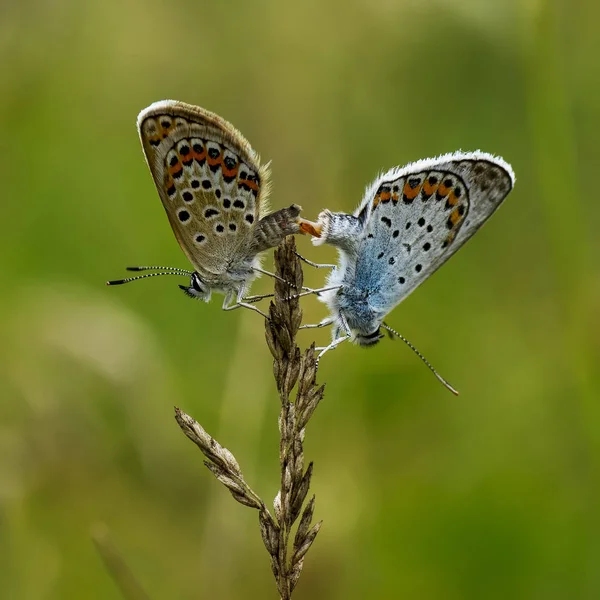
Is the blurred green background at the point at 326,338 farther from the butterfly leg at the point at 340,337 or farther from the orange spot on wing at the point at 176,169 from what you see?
the orange spot on wing at the point at 176,169

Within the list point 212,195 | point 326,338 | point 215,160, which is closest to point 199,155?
point 215,160

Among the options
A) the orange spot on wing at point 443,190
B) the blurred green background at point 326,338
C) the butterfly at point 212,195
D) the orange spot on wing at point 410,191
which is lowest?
the blurred green background at point 326,338

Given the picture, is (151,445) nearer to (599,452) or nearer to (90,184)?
(599,452)

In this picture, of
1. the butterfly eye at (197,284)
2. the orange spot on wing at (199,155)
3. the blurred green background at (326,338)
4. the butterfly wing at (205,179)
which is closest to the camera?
the butterfly wing at (205,179)

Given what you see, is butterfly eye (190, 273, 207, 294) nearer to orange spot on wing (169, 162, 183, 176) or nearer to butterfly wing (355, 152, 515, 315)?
orange spot on wing (169, 162, 183, 176)

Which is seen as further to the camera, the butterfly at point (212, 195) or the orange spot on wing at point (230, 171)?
the orange spot on wing at point (230, 171)

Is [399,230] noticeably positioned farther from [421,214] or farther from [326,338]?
[326,338]

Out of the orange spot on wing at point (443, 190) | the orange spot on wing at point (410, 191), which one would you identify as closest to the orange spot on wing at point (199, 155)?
the orange spot on wing at point (410, 191)
